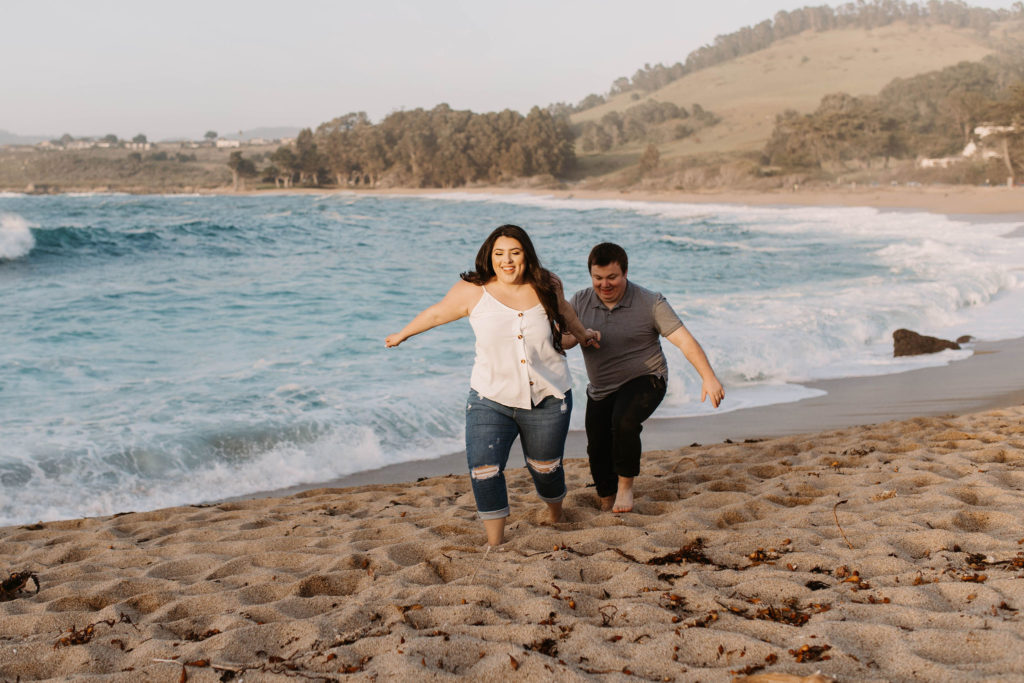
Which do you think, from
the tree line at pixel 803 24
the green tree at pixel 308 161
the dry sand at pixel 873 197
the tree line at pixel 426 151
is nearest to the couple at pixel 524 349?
the dry sand at pixel 873 197

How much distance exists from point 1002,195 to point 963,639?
142 ft

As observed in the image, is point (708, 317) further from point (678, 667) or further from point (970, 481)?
point (678, 667)

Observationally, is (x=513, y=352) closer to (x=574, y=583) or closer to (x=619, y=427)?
(x=619, y=427)

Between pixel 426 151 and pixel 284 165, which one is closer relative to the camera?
pixel 426 151

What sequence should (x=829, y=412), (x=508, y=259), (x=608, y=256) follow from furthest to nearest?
(x=829, y=412) < (x=608, y=256) < (x=508, y=259)

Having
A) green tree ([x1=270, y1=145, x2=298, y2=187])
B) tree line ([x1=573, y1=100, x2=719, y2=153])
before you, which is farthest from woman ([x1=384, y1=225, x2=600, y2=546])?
green tree ([x1=270, y1=145, x2=298, y2=187])

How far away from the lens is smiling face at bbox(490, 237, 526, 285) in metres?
3.76

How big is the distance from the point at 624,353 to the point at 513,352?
84 centimetres

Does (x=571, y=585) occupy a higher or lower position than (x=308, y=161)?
lower

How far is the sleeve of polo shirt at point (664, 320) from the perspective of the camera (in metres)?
4.29

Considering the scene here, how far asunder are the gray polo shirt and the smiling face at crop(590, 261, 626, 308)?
5 cm

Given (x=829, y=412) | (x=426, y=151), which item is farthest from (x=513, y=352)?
(x=426, y=151)

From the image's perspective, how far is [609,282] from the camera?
Answer: 4.26 meters

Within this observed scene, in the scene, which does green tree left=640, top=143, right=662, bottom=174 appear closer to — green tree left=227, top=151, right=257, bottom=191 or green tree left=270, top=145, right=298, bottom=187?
green tree left=270, top=145, right=298, bottom=187
